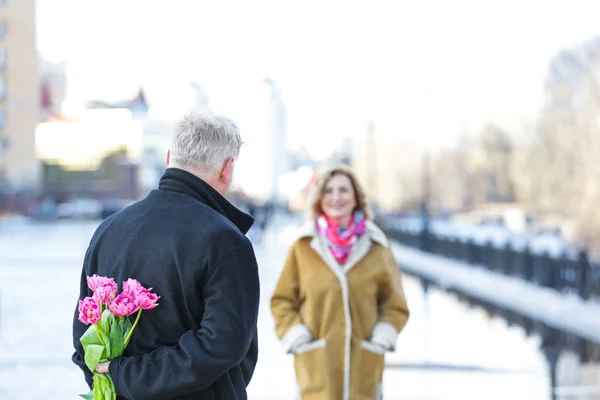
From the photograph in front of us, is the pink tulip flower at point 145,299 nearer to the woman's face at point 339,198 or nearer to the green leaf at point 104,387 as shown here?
the green leaf at point 104,387

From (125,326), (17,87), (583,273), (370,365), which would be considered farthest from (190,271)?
(17,87)

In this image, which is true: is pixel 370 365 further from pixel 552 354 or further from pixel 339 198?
pixel 552 354

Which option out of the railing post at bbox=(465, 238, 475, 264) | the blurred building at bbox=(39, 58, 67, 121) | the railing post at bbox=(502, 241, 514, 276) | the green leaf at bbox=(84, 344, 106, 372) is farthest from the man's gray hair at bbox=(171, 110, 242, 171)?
the blurred building at bbox=(39, 58, 67, 121)

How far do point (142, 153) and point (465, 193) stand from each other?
35358 millimetres

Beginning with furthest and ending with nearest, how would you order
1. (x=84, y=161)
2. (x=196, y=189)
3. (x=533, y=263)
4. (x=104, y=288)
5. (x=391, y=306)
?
(x=84, y=161), (x=533, y=263), (x=391, y=306), (x=196, y=189), (x=104, y=288)

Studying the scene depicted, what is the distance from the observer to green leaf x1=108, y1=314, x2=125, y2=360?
9.23 feet

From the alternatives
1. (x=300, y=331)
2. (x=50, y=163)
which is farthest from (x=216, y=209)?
(x=50, y=163)

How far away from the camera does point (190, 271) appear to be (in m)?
2.73

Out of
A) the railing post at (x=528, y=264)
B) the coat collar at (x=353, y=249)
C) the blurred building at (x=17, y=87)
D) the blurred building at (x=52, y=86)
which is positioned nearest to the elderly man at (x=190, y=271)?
the coat collar at (x=353, y=249)

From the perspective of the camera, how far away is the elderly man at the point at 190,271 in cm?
271

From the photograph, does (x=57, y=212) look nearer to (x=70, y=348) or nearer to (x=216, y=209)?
(x=70, y=348)

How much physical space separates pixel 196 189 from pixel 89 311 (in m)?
0.46

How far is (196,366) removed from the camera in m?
2.68

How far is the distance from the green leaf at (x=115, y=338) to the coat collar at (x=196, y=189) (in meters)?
0.42
